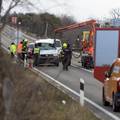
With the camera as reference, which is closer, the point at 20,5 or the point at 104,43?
the point at 20,5

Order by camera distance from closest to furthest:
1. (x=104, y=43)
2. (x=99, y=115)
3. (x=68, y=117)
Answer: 1. (x=68, y=117)
2. (x=99, y=115)
3. (x=104, y=43)

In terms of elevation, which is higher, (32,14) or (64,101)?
(32,14)

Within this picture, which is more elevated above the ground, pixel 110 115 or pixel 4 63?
pixel 4 63

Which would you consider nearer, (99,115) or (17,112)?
(17,112)

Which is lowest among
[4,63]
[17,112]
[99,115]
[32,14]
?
[99,115]

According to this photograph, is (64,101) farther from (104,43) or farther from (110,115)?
(104,43)

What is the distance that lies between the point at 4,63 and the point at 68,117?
4.71m

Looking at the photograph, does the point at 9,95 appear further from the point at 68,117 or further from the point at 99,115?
the point at 99,115

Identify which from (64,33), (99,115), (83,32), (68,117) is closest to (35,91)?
(68,117)

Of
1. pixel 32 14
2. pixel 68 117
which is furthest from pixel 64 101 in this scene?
pixel 32 14

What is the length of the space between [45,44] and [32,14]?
3334 centimetres

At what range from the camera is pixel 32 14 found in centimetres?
1129

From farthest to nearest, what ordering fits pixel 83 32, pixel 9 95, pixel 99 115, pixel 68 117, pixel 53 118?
Result: 1. pixel 83 32
2. pixel 99 115
3. pixel 68 117
4. pixel 53 118
5. pixel 9 95

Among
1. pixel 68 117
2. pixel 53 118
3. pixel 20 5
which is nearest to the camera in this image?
pixel 20 5
